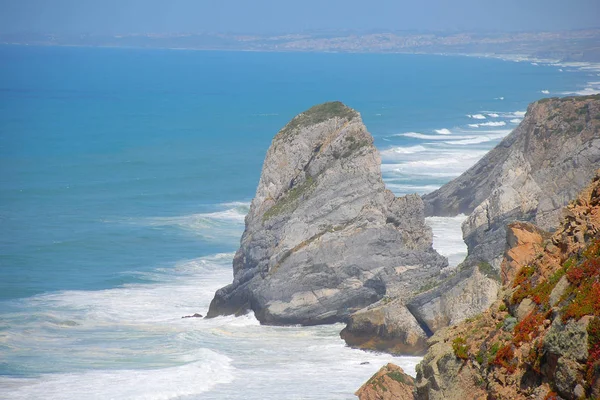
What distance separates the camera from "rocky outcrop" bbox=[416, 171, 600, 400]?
13.9 meters

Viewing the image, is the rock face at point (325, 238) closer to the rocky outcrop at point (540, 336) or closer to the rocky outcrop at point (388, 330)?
the rocky outcrop at point (388, 330)

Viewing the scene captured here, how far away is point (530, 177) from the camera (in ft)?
130

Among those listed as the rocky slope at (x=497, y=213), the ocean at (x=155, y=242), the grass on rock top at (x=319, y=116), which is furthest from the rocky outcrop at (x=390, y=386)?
the grass on rock top at (x=319, y=116)

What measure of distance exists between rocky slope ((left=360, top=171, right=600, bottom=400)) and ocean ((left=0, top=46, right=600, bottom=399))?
11176 millimetres

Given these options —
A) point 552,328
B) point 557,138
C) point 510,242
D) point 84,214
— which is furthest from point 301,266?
point 84,214

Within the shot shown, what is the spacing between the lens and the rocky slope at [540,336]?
Result: 1393 centimetres

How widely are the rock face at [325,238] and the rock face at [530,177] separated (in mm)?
2591

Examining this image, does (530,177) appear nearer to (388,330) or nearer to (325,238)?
(325,238)

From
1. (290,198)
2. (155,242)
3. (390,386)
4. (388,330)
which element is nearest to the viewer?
(390,386)

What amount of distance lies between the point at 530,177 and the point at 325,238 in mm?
9315

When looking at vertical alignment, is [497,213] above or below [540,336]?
above

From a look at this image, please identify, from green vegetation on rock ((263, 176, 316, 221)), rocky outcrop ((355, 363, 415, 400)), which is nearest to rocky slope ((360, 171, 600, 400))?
rocky outcrop ((355, 363, 415, 400))

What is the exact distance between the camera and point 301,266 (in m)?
35.9

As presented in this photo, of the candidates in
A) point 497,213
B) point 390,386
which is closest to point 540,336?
point 390,386
